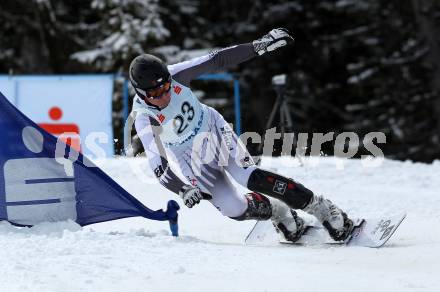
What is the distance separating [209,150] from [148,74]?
0.83 meters

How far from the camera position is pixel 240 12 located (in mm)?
22344

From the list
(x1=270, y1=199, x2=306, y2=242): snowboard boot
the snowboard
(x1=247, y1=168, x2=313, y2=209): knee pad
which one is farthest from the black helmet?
the snowboard

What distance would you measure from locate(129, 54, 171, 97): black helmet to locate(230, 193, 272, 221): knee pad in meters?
1.16

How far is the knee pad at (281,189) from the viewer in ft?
19.2

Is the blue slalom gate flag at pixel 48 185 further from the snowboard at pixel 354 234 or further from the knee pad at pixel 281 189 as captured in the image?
the snowboard at pixel 354 234

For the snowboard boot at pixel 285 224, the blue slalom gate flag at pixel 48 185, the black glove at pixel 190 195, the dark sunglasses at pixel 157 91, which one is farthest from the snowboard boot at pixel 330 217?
the dark sunglasses at pixel 157 91

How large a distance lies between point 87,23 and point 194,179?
16971mm

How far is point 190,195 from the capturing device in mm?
5551

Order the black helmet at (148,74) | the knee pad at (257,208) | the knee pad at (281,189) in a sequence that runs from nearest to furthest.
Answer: the black helmet at (148,74)
the knee pad at (281,189)
the knee pad at (257,208)

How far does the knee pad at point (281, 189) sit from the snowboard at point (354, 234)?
0.44 m

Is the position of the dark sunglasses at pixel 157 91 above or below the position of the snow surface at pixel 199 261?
above

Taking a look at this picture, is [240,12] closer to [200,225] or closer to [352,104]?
[352,104]

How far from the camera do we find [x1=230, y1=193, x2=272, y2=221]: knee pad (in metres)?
6.12

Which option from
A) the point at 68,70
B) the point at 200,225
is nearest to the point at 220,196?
the point at 200,225
